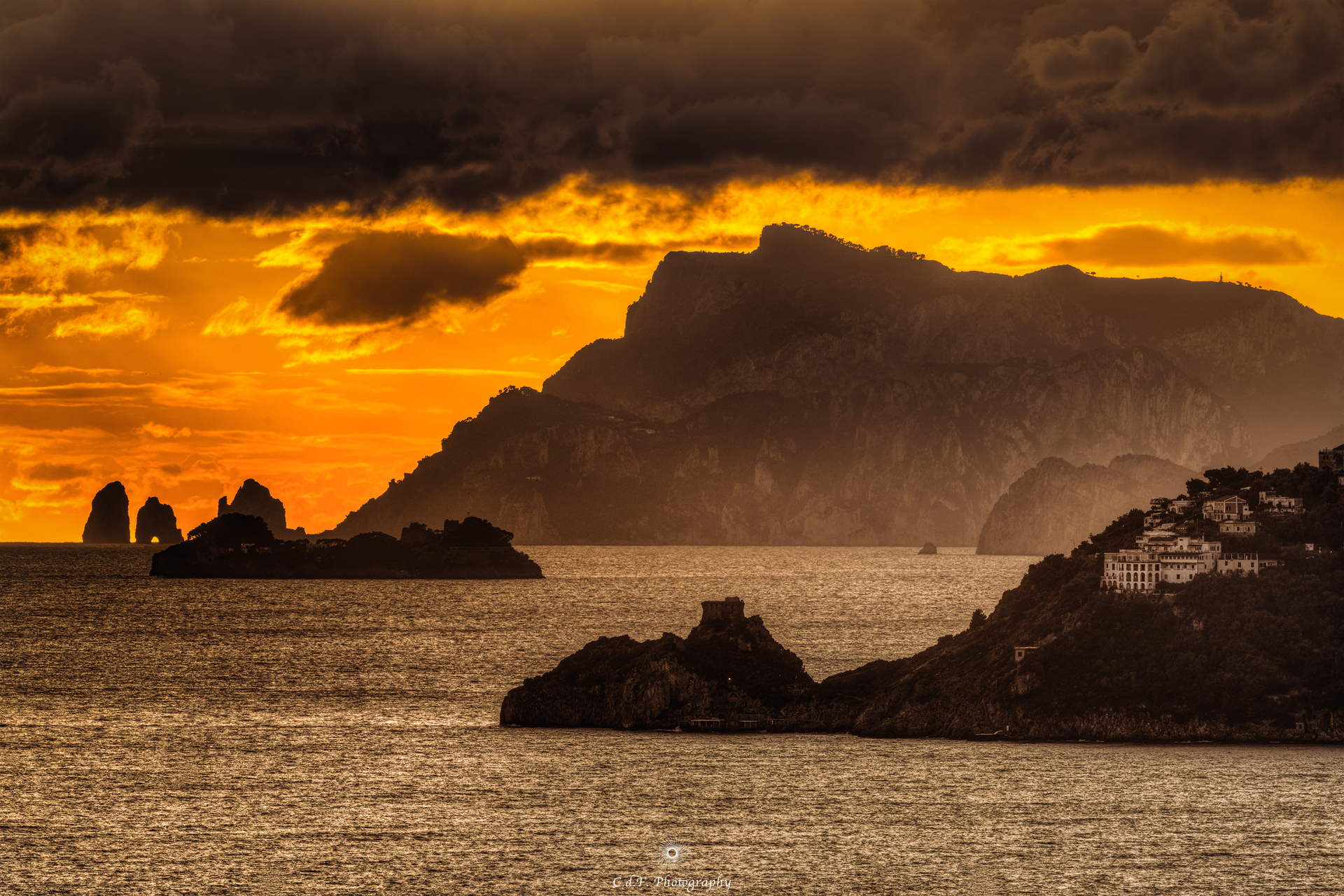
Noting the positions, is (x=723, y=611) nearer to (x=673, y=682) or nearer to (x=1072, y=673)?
(x=673, y=682)

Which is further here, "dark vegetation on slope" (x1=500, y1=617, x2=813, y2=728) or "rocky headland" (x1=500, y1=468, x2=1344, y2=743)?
"dark vegetation on slope" (x1=500, y1=617, x2=813, y2=728)

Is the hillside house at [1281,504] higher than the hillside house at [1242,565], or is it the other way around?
the hillside house at [1281,504]

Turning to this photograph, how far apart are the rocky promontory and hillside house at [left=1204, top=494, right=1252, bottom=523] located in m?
35.9

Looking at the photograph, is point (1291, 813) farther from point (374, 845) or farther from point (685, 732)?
point (374, 845)

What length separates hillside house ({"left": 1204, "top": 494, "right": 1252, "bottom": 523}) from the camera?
4697 inches

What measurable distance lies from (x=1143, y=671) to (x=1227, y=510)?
24.1 meters

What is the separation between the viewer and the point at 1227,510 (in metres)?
120

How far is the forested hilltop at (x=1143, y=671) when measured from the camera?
333ft

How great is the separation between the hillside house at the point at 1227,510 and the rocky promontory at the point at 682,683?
35.9 m

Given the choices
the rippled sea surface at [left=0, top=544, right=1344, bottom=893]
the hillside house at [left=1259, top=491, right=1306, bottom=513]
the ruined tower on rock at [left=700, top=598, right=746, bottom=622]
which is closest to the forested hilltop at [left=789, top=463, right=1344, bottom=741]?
the rippled sea surface at [left=0, top=544, right=1344, bottom=893]

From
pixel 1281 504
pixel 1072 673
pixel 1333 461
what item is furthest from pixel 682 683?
pixel 1333 461

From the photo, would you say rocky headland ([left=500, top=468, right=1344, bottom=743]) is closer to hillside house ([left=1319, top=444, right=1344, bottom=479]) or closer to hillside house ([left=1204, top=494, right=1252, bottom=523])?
hillside house ([left=1204, top=494, right=1252, bottom=523])

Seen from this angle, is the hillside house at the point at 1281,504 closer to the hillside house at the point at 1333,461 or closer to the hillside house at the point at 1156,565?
the hillside house at the point at 1333,461

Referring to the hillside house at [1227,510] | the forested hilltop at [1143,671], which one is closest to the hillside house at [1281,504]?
the hillside house at [1227,510]
